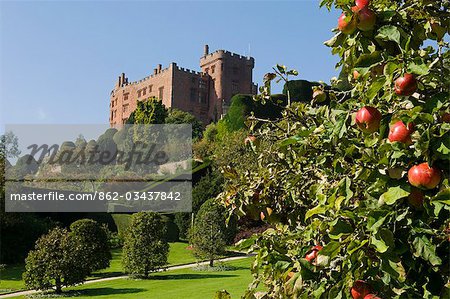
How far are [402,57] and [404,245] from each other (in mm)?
607

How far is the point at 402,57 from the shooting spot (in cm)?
150

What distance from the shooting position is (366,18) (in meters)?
1.66

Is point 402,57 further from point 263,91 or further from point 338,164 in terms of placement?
point 263,91

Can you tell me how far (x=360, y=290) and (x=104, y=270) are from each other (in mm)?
16450

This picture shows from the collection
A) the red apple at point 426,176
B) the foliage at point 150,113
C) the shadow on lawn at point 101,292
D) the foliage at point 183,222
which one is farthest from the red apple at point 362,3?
the foliage at point 150,113

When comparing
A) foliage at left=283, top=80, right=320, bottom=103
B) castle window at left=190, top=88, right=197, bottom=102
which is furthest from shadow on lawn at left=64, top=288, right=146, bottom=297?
castle window at left=190, top=88, right=197, bottom=102

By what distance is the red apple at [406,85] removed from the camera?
60.0 inches

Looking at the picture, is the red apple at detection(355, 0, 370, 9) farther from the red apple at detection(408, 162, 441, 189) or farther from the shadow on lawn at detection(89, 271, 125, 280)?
the shadow on lawn at detection(89, 271, 125, 280)

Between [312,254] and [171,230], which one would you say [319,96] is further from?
[171,230]

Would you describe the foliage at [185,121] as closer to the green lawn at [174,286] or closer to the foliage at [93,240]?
the foliage at [93,240]

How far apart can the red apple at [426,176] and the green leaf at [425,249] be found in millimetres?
169

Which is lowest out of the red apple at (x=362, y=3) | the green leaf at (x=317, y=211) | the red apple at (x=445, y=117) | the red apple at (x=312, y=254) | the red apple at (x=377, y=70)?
A: the red apple at (x=312, y=254)

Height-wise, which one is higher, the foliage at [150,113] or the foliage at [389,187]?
the foliage at [150,113]

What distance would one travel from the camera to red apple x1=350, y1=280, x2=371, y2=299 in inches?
60.2
